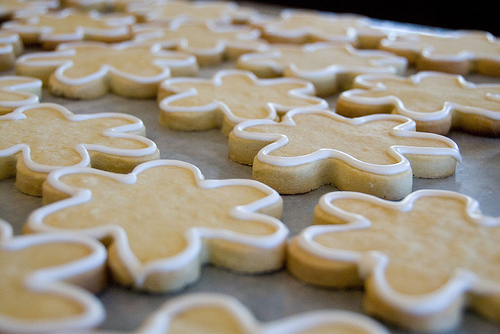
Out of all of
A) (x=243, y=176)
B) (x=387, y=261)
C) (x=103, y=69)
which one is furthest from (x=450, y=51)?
(x=387, y=261)

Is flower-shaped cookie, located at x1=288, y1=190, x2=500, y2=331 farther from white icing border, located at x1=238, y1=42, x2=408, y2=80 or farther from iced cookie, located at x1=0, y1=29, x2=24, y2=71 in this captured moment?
iced cookie, located at x1=0, y1=29, x2=24, y2=71

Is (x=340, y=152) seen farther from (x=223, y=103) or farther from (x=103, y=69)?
(x=103, y=69)

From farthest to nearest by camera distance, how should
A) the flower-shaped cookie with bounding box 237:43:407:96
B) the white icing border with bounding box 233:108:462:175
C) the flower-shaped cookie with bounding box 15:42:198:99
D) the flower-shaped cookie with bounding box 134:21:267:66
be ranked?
the flower-shaped cookie with bounding box 134:21:267:66, the flower-shaped cookie with bounding box 237:43:407:96, the flower-shaped cookie with bounding box 15:42:198:99, the white icing border with bounding box 233:108:462:175

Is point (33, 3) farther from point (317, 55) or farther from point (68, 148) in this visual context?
point (68, 148)

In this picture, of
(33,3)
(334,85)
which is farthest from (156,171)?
(33,3)

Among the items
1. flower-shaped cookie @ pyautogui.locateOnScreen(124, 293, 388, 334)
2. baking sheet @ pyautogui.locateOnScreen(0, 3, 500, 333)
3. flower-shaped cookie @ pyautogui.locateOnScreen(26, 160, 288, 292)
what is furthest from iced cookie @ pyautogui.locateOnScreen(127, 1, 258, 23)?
flower-shaped cookie @ pyautogui.locateOnScreen(124, 293, 388, 334)
